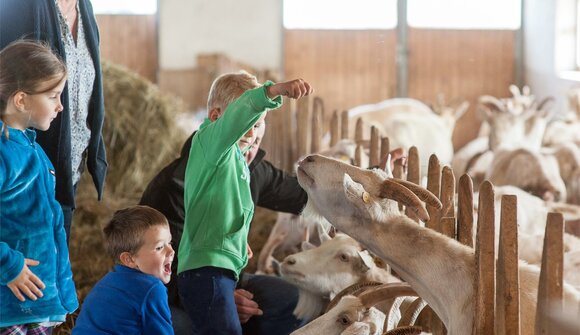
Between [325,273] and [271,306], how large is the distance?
0.27m

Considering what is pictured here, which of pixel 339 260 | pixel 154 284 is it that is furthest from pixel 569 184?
pixel 154 284

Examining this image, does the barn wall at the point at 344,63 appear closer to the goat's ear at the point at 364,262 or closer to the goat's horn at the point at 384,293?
the goat's ear at the point at 364,262

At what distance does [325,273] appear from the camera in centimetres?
409

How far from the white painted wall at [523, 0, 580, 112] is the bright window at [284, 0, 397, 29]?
81.3 inches

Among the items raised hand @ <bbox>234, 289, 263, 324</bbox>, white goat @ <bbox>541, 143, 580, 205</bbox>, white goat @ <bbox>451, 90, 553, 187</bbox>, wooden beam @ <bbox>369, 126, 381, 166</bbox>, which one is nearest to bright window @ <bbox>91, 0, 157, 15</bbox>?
white goat @ <bbox>451, 90, 553, 187</bbox>

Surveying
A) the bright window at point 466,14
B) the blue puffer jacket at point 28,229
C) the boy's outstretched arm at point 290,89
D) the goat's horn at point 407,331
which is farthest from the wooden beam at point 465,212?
the bright window at point 466,14

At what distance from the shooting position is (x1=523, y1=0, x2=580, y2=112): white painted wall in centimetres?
1337

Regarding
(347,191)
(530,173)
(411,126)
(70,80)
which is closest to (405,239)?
(347,191)

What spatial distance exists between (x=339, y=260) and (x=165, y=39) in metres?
11.3

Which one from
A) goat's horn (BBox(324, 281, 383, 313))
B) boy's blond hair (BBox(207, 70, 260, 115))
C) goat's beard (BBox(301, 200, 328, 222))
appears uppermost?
boy's blond hair (BBox(207, 70, 260, 115))

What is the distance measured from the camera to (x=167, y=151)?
8.41 m

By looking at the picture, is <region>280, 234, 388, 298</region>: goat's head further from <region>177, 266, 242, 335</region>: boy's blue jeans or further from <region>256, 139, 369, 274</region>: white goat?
<region>256, 139, 369, 274</region>: white goat

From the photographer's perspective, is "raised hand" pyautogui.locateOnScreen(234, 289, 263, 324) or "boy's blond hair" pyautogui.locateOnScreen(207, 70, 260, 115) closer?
"boy's blond hair" pyautogui.locateOnScreen(207, 70, 260, 115)

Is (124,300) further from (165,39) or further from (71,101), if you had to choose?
(165,39)
